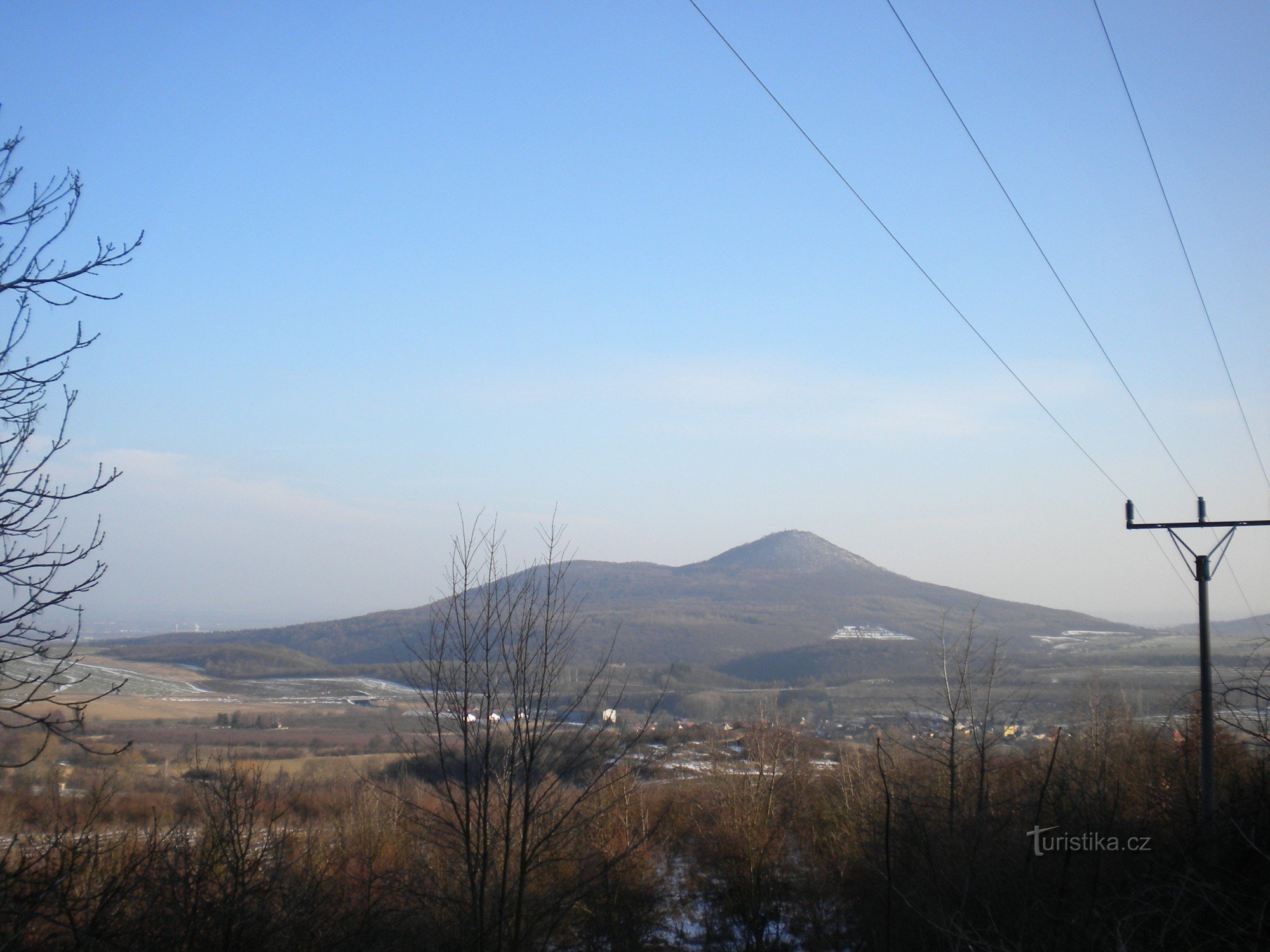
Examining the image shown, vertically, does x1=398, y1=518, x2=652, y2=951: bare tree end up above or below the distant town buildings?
above

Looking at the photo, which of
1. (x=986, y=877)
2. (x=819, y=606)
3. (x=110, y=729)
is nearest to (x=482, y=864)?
(x=986, y=877)

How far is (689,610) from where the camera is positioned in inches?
5281

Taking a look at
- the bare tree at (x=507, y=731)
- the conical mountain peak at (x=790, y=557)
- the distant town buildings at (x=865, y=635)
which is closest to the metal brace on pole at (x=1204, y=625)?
the bare tree at (x=507, y=731)

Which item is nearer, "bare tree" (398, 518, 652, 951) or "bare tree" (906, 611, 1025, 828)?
"bare tree" (398, 518, 652, 951)

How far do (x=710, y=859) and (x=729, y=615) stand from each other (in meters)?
108

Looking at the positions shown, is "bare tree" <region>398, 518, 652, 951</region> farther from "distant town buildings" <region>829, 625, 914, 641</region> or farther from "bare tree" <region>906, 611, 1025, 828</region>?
"distant town buildings" <region>829, 625, 914, 641</region>

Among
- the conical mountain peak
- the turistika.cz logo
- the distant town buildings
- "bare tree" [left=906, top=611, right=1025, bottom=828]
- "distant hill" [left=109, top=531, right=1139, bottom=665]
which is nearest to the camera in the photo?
the turistika.cz logo

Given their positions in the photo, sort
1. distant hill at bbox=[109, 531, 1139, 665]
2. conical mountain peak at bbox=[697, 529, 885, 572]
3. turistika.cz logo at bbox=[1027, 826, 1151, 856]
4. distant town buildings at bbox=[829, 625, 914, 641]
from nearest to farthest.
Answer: turistika.cz logo at bbox=[1027, 826, 1151, 856], distant town buildings at bbox=[829, 625, 914, 641], distant hill at bbox=[109, 531, 1139, 665], conical mountain peak at bbox=[697, 529, 885, 572]

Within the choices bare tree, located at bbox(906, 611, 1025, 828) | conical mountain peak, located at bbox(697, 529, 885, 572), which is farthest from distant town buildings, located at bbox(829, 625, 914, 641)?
bare tree, located at bbox(906, 611, 1025, 828)

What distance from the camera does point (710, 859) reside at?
83.3 ft

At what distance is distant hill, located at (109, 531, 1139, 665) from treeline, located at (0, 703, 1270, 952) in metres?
55.4

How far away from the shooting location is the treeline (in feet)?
23.9

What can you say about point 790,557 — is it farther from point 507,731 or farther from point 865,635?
point 507,731

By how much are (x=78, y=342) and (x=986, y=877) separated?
1370cm
